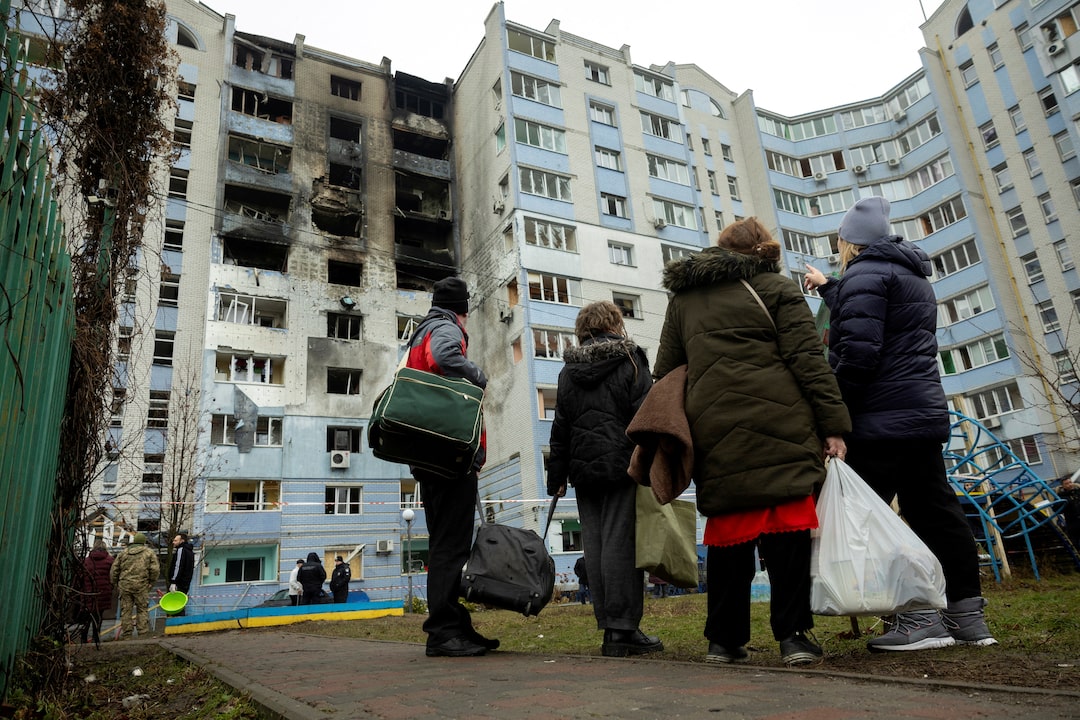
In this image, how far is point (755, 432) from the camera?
357 centimetres

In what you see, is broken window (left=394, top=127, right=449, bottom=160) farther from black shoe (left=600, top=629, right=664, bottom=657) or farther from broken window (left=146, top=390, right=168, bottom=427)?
black shoe (left=600, top=629, right=664, bottom=657)

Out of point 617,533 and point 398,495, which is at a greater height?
point 398,495

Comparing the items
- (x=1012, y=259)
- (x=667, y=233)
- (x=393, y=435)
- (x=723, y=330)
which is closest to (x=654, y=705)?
(x=723, y=330)

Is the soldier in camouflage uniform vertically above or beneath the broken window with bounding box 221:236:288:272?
beneath

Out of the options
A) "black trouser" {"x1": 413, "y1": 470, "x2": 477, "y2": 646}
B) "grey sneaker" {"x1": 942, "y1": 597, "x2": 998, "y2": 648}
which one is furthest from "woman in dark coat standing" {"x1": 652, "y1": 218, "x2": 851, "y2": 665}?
"black trouser" {"x1": 413, "y1": 470, "x2": 477, "y2": 646}

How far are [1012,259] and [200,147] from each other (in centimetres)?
4230

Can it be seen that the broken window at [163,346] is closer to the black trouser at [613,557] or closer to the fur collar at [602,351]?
the fur collar at [602,351]

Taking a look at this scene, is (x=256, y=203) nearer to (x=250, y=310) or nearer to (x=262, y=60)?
(x=250, y=310)

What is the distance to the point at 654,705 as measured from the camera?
7.78 feet

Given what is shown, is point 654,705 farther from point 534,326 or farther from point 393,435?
point 534,326

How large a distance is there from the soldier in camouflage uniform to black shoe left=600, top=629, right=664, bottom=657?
10917 millimetres

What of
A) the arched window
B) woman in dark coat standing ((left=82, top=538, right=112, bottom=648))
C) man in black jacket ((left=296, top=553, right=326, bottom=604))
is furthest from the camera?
the arched window

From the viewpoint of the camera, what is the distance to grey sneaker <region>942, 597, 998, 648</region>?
3.54m

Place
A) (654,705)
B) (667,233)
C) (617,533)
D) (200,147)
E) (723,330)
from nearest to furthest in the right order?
(654,705) → (723,330) → (617,533) → (200,147) → (667,233)
